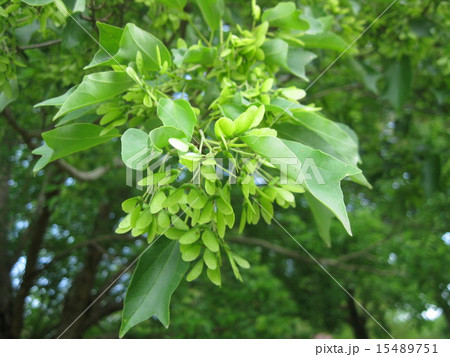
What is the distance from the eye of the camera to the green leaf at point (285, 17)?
1214 millimetres

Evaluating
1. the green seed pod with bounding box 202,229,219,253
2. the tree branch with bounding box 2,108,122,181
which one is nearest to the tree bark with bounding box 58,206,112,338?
the tree branch with bounding box 2,108,122,181

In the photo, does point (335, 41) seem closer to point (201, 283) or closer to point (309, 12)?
point (309, 12)

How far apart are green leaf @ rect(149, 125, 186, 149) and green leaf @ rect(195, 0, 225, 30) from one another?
0.58 meters

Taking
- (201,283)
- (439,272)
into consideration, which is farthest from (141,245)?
(439,272)

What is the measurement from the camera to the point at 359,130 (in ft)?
12.4

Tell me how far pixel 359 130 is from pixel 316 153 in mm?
3154

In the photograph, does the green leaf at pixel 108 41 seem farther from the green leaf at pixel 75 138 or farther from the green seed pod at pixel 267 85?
the green seed pod at pixel 267 85

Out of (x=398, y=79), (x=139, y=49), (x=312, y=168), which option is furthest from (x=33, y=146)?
(x=398, y=79)

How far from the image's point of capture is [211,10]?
3.98 feet

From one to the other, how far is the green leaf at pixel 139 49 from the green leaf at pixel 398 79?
1.48 m

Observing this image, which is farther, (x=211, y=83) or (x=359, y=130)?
(x=359, y=130)

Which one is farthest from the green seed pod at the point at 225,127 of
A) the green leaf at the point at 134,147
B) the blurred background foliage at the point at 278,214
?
the blurred background foliage at the point at 278,214

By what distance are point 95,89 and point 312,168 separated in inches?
16.7

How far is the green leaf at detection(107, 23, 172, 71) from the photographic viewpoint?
0.94 metres
